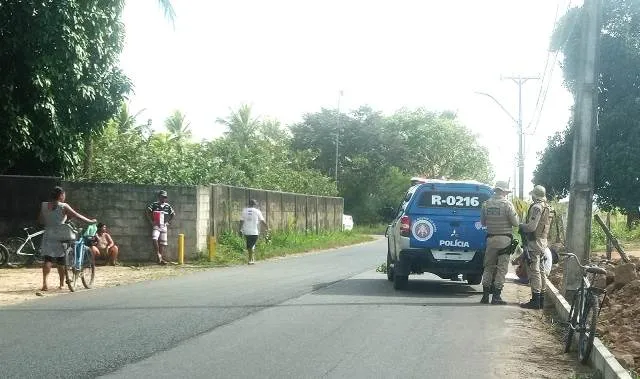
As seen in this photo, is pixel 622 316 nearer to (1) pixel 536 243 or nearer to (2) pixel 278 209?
(1) pixel 536 243

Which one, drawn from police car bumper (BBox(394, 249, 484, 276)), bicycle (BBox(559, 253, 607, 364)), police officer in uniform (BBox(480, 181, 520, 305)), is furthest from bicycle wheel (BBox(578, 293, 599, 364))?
police car bumper (BBox(394, 249, 484, 276))

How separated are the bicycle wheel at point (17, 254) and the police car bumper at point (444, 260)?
9.68m

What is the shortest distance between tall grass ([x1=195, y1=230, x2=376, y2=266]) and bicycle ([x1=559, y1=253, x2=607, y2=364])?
14498mm

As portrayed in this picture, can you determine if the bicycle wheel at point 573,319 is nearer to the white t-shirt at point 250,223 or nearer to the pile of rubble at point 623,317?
the pile of rubble at point 623,317

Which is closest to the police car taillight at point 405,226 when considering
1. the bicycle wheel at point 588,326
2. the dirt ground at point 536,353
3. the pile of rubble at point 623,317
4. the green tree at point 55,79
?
the dirt ground at point 536,353

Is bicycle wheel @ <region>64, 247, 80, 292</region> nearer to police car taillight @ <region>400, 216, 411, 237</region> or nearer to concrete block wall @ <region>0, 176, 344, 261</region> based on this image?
police car taillight @ <region>400, 216, 411, 237</region>

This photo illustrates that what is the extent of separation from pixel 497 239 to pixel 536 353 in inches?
169

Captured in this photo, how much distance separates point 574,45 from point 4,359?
86.8 ft

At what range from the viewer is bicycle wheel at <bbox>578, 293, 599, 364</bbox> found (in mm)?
8000

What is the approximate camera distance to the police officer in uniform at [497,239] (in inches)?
515

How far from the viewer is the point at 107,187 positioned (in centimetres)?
2152

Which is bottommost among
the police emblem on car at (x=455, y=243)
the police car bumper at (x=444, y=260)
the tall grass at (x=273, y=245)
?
the tall grass at (x=273, y=245)

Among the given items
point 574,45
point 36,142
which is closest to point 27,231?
point 36,142

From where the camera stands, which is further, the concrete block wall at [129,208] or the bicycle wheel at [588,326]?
the concrete block wall at [129,208]
